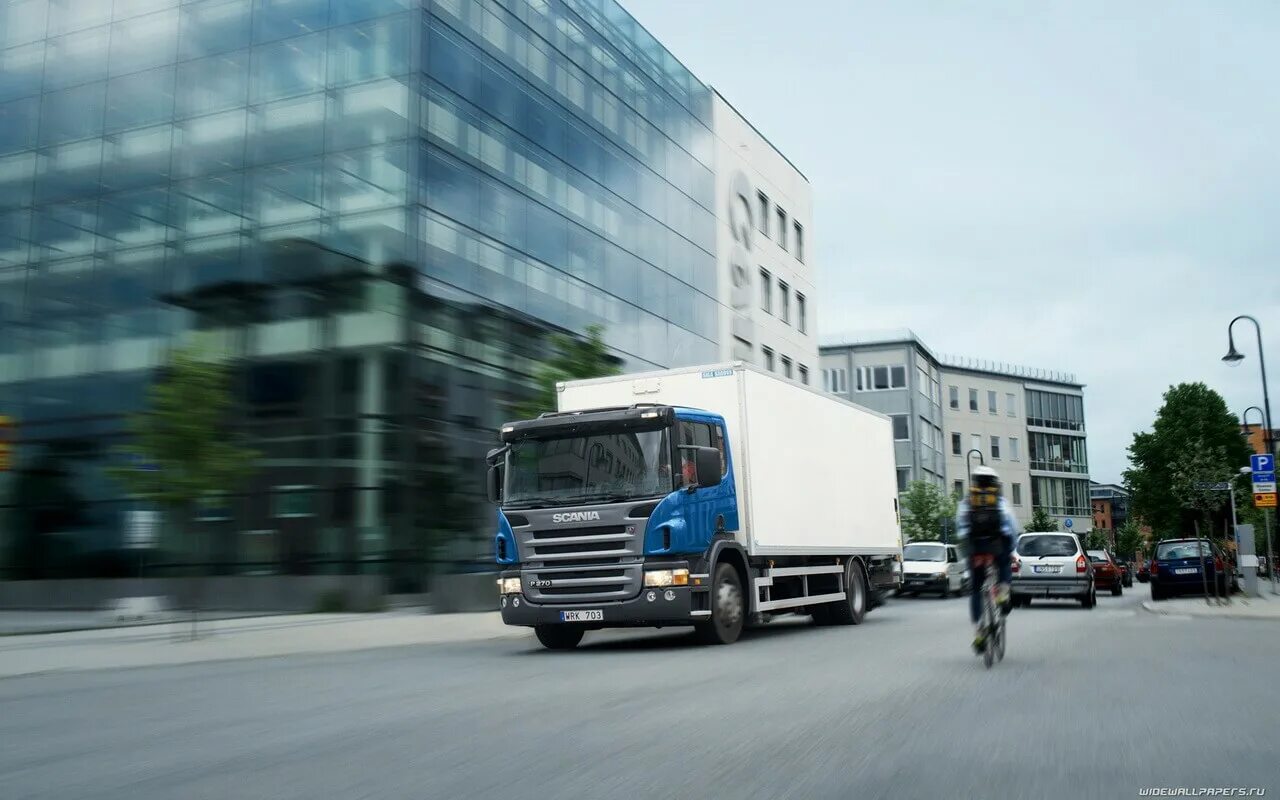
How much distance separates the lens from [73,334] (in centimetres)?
2545

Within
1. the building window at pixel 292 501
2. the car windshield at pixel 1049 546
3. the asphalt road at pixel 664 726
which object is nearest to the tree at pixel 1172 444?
the car windshield at pixel 1049 546

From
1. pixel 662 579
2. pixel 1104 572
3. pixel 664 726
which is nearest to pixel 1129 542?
pixel 1104 572

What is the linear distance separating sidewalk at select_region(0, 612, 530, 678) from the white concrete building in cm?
1968

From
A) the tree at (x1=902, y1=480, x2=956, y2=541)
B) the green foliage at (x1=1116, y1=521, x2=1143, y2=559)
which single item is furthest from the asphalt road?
the green foliage at (x1=1116, y1=521, x2=1143, y2=559)

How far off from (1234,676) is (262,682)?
825cm

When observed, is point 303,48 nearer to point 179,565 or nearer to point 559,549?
point 179,565

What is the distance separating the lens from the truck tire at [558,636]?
1377 cm

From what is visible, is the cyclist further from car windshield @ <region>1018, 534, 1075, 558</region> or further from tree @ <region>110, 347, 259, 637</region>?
car windshield @ <region>1018, 534, 1075, 558</region>

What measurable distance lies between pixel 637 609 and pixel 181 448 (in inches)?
287

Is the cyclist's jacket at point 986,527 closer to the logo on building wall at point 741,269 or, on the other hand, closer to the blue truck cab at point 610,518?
the blue truck cab at point 610,518

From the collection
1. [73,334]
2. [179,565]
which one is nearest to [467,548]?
[179,565]

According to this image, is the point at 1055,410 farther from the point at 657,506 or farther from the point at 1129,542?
the point at 657,506

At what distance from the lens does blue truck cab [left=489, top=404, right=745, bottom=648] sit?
12.3 m

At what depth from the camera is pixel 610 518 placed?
40.6 ft
